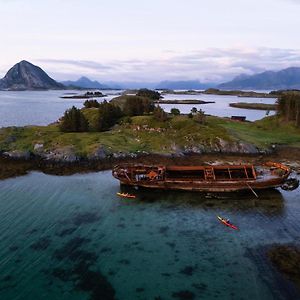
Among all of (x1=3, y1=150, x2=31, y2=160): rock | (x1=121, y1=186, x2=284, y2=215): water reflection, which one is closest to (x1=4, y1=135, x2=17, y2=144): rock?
(x1=3, y1=150, x2=31, y2=160): rock

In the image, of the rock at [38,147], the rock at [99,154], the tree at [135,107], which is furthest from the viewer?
the tree at [135,107]

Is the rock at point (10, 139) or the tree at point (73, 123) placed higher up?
the tree at point (73, 123)

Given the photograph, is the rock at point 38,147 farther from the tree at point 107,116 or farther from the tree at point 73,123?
the tree at point 107,116

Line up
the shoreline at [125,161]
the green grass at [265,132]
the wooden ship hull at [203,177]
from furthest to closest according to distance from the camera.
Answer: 1. the green grass at [265,132]
2. the shoreline at [125,161]
3. the wooden ship hull at [203,177]

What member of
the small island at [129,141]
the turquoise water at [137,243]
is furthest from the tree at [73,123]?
the turquoise water at [137,243]

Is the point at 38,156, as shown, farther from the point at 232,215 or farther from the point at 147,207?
the point at 232,215

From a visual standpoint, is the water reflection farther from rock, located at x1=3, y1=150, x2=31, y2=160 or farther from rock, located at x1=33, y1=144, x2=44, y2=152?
rock, located at x1=33, y1=144, x2=44, y2=152
